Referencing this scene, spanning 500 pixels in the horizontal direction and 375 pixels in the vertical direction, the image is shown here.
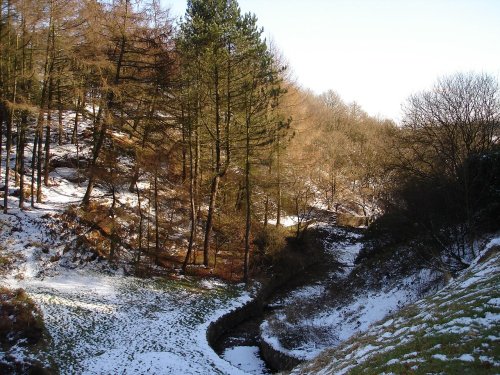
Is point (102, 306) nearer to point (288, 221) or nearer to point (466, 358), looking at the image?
point (466, 358)

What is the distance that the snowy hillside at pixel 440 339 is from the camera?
255 inches

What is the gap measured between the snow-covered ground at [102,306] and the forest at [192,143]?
2.58 feet

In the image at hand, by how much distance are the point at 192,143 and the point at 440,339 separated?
63.7 feet

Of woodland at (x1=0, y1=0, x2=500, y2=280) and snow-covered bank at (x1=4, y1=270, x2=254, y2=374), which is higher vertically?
woodland at (x1=0, y1=0, x2=500, y2=280)

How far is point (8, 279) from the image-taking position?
54.8 feet

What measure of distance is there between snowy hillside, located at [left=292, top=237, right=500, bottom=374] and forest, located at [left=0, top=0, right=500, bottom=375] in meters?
7.65

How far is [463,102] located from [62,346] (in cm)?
2289

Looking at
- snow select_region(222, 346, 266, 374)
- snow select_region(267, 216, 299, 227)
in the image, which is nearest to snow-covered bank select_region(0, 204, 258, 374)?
snow select_region(222, 346, 266, 374)

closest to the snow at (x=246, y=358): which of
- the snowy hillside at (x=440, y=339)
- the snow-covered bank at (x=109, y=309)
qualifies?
the snow-covered bank at (x=109, y=309)

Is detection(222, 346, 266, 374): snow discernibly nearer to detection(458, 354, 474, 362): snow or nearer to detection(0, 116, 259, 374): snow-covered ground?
detection(0, 116, 259, 374): snow-covered ground

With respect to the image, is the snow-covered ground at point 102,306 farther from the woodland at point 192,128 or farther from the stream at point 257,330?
the woodland at point 192,128

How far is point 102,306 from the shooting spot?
53.2 ft

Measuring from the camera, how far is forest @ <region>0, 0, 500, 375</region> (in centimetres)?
1978

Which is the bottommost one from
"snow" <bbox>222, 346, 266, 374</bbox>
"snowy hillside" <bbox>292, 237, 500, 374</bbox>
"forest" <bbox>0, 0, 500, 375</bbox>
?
"snow" <bbox>222, 346, 266, 374</bbox>
